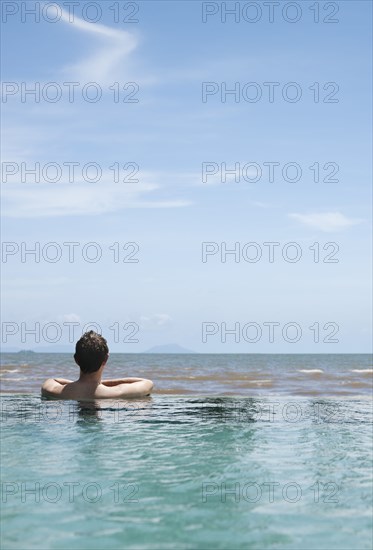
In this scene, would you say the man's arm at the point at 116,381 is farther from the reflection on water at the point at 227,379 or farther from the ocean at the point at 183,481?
the reflection on water at the point at 227,379

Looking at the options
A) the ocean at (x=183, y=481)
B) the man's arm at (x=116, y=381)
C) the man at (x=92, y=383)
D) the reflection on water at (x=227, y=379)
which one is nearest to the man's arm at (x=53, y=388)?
the man at (x=92, y=383)

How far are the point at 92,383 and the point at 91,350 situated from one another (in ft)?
3.27

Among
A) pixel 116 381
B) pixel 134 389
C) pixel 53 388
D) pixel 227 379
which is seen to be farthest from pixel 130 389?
pixel 227 379

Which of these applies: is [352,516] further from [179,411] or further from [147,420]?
[179,411]

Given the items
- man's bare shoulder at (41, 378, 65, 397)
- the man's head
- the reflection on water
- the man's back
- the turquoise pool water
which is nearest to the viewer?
the turquoise pool water

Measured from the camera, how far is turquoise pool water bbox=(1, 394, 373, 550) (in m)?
4.61

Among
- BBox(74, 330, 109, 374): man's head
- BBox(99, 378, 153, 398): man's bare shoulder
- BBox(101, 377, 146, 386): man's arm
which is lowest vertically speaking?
BBox(99, 378, 153, 398): man's bare shoulder

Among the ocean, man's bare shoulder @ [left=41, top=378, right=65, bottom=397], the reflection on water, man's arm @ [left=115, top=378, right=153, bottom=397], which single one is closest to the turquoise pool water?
the ocean

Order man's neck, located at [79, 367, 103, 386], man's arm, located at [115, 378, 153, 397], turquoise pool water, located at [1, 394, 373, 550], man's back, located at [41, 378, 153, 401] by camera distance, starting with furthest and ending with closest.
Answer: man's arm, located at [115, 378, 153, 397] → man's back, located at [41, 378, 153, 401] → man's neck, located at [79, 367, 103, 386] → turquoise pool water, located at [1, 394, 373, 550]

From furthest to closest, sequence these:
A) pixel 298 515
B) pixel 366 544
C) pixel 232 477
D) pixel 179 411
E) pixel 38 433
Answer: pixel 179 411, pixel 38 433, pixel 232 477, pixel 298 515, pixel 366 544

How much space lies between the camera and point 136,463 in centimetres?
687

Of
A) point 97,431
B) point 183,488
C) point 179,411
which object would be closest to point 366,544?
point 183,488

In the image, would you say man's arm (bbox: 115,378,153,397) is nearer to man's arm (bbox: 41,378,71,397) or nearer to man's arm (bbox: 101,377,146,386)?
man's arm (bbox: 101,377,146,386)

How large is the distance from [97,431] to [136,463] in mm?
2024
